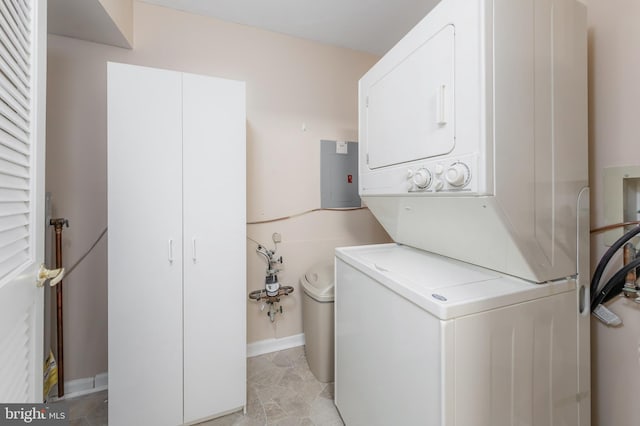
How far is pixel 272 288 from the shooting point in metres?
2.11

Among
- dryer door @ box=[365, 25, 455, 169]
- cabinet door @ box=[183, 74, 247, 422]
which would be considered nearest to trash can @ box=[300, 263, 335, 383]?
cabinet door @ box=[183, 74, 247, 422]

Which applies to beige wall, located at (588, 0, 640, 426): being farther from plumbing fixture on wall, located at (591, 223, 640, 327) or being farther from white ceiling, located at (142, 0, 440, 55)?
white ceiling, located at (142, 0, 440, 55)

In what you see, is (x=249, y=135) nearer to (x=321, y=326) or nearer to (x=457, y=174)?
(x=321, y=326)

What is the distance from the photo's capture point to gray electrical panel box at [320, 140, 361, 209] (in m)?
2.47

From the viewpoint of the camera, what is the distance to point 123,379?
1.44 meters

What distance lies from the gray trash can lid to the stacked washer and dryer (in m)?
0.73

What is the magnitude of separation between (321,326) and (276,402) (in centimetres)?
56

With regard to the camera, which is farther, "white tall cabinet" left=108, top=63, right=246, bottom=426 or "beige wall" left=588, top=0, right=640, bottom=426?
"white tall cabinet" left=108, top=63, right=246, bottom=426

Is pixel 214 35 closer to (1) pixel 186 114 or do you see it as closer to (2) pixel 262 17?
(2) pixel 262 17

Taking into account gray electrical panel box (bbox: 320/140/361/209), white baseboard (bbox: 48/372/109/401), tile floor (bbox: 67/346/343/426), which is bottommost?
tile floor (bbox: 67/346/343/426)

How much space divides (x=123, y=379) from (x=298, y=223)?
155cm

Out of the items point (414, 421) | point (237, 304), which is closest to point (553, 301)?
point (414, 421)

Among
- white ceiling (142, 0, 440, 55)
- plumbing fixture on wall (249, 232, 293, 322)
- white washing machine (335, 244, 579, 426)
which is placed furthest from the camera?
plumbing fixture on wall (249, 232, 293, 322)

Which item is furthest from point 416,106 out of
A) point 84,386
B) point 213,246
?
point 84,386
